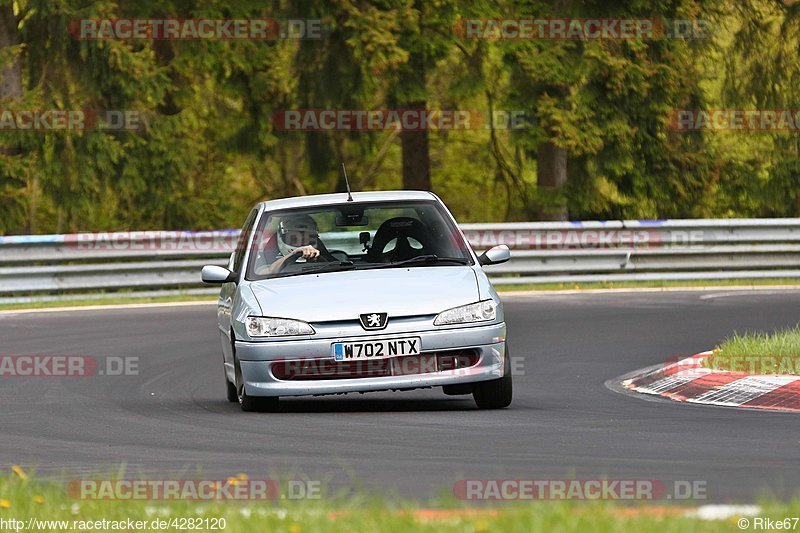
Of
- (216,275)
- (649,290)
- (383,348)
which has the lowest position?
(649,290)

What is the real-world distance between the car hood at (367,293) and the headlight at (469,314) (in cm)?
4

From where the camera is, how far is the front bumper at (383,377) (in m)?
10.7

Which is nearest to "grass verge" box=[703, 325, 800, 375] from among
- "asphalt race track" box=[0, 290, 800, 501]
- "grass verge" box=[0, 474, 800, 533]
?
"asphalt race track" box=[0, 290, 800, 501]

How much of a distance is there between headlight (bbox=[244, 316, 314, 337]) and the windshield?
2.74ft

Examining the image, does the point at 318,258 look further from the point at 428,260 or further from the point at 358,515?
the point at 358,515

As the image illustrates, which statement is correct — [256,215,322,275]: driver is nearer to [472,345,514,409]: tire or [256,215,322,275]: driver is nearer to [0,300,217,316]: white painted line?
[472,345,514,409]: tire

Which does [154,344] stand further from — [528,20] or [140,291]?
[528,20]

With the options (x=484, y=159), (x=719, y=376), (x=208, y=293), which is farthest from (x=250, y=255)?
(x=484, y=159)

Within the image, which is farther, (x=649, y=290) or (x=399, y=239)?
(x=649, y=290)

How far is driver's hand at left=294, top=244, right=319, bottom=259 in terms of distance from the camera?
11922mm

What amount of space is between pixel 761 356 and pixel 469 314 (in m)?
3.10

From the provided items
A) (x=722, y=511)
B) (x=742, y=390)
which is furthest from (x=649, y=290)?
(x=722, y=511)

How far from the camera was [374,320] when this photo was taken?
10680mm

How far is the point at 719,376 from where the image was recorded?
12258mm
